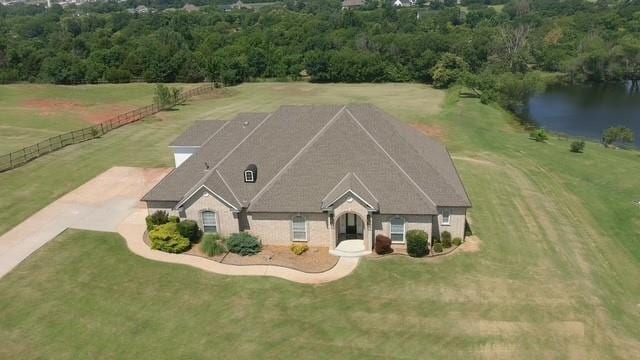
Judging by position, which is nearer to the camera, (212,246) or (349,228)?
(212,246)

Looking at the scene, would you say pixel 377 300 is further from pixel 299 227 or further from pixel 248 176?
pixel 248 176

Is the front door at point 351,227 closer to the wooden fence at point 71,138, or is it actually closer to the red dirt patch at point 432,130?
the red dirt patch at point 432,130

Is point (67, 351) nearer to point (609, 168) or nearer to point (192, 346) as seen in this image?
point (192, 346)

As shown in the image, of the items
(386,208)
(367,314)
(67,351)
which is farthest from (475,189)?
(67,351)

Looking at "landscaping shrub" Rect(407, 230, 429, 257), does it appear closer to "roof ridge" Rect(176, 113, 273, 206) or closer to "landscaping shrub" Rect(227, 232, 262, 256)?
"landscaping shrub" Rect(227, 232, 262, 256)

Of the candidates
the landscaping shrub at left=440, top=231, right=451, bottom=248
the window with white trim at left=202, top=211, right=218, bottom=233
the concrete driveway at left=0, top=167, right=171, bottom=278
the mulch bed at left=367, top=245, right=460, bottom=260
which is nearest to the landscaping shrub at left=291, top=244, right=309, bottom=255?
the mulch bed at left=367, top=245, right=460, bottom=260

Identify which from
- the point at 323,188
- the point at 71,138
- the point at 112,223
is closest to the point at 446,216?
the point at 323,188
